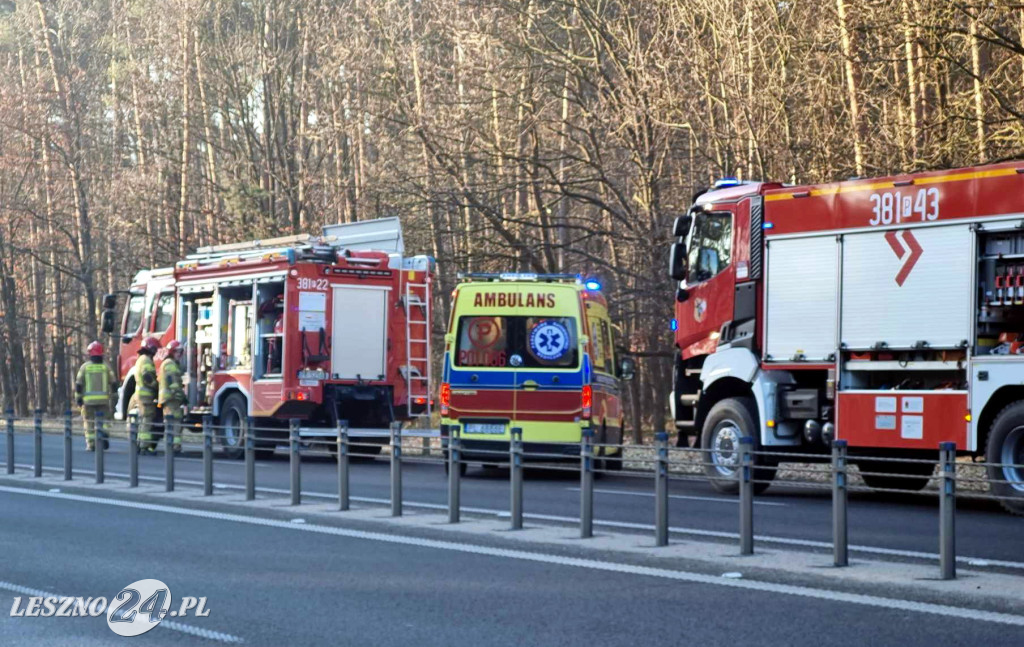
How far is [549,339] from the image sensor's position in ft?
64.1

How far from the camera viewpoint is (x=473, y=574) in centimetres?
1033

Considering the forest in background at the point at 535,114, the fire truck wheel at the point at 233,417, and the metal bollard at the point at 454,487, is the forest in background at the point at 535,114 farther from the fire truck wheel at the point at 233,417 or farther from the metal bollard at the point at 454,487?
the metal bollard at the point at 454,487

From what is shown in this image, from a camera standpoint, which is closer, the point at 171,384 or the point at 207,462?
the point at 207,462

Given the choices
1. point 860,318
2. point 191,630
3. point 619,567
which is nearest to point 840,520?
point 619,567

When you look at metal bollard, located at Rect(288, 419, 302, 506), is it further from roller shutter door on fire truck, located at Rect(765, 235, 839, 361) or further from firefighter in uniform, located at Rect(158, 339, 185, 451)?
firefighter in uniform, located at Rect(158, 339, 185, 451)

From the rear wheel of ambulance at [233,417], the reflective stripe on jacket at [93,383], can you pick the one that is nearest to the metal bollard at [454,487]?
A: the rear wheel of ambulance at [233,417]

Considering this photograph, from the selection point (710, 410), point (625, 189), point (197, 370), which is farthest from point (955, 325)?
point (197, 370)

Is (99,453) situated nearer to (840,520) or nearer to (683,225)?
(683,225)

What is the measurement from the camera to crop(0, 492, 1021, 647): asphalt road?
7.96 metres

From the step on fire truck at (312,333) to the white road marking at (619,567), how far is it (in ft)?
26.8

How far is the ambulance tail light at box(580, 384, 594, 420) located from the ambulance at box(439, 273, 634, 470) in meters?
0.01

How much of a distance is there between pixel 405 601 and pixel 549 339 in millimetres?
10565

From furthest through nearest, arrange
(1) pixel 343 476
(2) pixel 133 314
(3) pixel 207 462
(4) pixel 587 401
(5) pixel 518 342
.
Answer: (2) pixel 133 314, (5) pixel 518 342, (4) pixel 587 401, (3) pixel 207 462, (1) pixel 343 476

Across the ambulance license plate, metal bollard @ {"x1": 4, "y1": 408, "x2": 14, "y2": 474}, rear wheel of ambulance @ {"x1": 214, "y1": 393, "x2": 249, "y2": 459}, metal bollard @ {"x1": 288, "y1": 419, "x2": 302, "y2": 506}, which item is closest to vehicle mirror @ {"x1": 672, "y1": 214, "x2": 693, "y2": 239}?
the ambulance license plate
